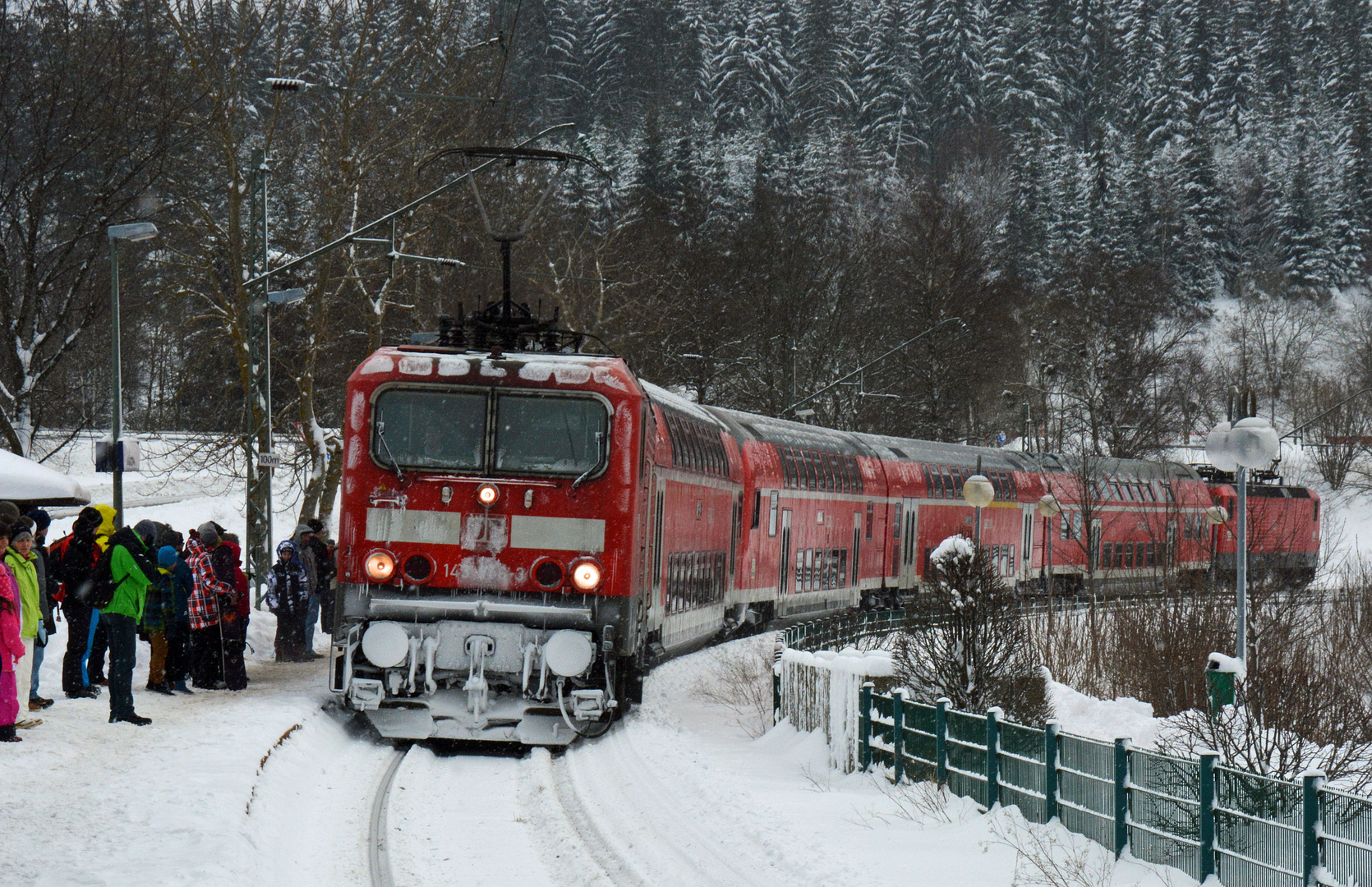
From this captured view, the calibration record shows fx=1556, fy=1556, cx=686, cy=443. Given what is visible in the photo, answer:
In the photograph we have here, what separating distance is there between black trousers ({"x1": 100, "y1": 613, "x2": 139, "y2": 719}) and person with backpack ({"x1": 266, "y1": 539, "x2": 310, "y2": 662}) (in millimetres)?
5140

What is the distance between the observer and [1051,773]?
10.2 metres

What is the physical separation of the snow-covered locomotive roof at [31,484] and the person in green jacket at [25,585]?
5.67 metres

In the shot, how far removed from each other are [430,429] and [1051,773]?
243 inches

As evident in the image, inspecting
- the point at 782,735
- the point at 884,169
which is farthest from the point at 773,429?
the point at 884,169

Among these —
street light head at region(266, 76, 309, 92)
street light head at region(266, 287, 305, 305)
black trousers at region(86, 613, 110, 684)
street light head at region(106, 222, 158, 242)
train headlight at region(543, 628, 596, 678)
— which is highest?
street light head at region(266, 76, 309, 92)

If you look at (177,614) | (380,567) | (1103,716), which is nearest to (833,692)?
(380,567)

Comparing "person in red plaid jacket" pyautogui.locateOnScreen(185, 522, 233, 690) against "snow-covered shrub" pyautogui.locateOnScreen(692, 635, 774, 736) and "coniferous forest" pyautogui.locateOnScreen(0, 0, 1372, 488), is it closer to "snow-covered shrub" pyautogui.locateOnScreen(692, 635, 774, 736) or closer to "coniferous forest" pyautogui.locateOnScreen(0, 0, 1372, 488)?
"snow-covered shrub" pyautogui.locateOnScreen(692, 635, 774, 736)

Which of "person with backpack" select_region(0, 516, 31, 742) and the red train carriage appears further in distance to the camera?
the red train carriage

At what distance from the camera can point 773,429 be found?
25.9m

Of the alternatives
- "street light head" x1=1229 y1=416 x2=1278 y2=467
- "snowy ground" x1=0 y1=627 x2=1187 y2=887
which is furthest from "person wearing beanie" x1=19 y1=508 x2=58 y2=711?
"street light head" x1=1229 y1=416 x2=1278 y2=467

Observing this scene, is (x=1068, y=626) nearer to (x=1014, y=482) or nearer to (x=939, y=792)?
(x=939, y=792)

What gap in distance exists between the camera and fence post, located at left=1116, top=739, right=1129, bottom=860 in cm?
941

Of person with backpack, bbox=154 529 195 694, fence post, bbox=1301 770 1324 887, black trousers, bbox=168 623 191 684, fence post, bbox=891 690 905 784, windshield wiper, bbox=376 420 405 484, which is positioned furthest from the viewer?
black trousers, bbox=168 623 191 684

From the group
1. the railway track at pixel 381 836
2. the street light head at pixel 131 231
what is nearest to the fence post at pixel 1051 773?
the railway track at pixel 381 836
